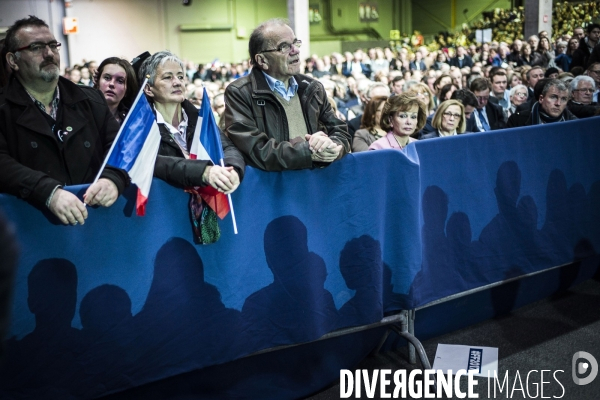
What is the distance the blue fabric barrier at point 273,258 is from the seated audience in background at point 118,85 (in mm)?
1676

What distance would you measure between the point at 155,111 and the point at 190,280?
91 cm

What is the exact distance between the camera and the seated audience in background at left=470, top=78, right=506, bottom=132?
24.5ft

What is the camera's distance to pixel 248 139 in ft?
11.7

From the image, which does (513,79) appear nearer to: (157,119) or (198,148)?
(157,119)

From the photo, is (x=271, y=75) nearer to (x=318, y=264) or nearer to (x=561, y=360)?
(x=318, y=264)

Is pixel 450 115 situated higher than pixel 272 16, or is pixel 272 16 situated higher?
pixel 272 16

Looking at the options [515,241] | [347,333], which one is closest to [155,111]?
[347,333]

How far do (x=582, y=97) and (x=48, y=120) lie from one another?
5.70 m

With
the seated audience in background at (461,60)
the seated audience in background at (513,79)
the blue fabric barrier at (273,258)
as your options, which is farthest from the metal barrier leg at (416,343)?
the seated audience in background at (461,60)

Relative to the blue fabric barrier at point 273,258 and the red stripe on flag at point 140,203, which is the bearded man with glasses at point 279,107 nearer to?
the blue fabric barrier at point 273,258

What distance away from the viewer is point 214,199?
332cm

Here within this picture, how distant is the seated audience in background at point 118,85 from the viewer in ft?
15.6

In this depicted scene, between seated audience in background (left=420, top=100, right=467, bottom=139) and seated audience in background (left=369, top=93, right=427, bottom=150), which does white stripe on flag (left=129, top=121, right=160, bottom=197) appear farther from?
seated audience in background (left=420, top=100, right=467, bottom=139)

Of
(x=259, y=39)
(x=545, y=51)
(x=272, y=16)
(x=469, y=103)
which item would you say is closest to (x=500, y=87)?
(x=469, y=103)
